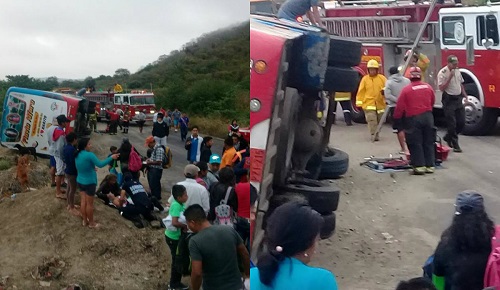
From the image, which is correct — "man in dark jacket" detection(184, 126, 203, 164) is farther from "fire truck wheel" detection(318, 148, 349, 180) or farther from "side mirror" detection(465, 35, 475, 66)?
"side mirror" detection(465, 35, 475, 66)

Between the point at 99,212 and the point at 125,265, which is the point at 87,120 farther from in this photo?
the point at 125,265

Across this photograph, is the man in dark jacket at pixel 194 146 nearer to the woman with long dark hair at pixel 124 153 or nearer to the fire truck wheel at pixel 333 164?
the woman with long dark hair at pixel 124 153

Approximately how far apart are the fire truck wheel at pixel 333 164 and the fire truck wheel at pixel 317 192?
0.10 ft

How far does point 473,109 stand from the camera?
6.37 feet

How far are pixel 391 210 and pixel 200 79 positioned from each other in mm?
753

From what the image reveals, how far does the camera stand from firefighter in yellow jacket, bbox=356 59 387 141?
198 centimetres

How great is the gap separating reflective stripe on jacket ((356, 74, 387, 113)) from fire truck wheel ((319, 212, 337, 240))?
367 millimetres

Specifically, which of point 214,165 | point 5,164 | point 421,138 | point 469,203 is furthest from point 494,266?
point 5,164

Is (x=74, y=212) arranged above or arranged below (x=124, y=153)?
below

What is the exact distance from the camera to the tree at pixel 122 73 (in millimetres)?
1829

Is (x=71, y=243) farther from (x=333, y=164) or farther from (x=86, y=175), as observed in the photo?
(x=333, y=164)

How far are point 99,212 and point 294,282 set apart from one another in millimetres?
606

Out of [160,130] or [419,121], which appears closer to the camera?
[160,130]

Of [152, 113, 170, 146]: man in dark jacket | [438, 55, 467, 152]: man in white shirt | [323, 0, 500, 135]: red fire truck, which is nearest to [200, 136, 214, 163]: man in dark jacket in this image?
[152, 113, 170, 146]: man in dark jacket
